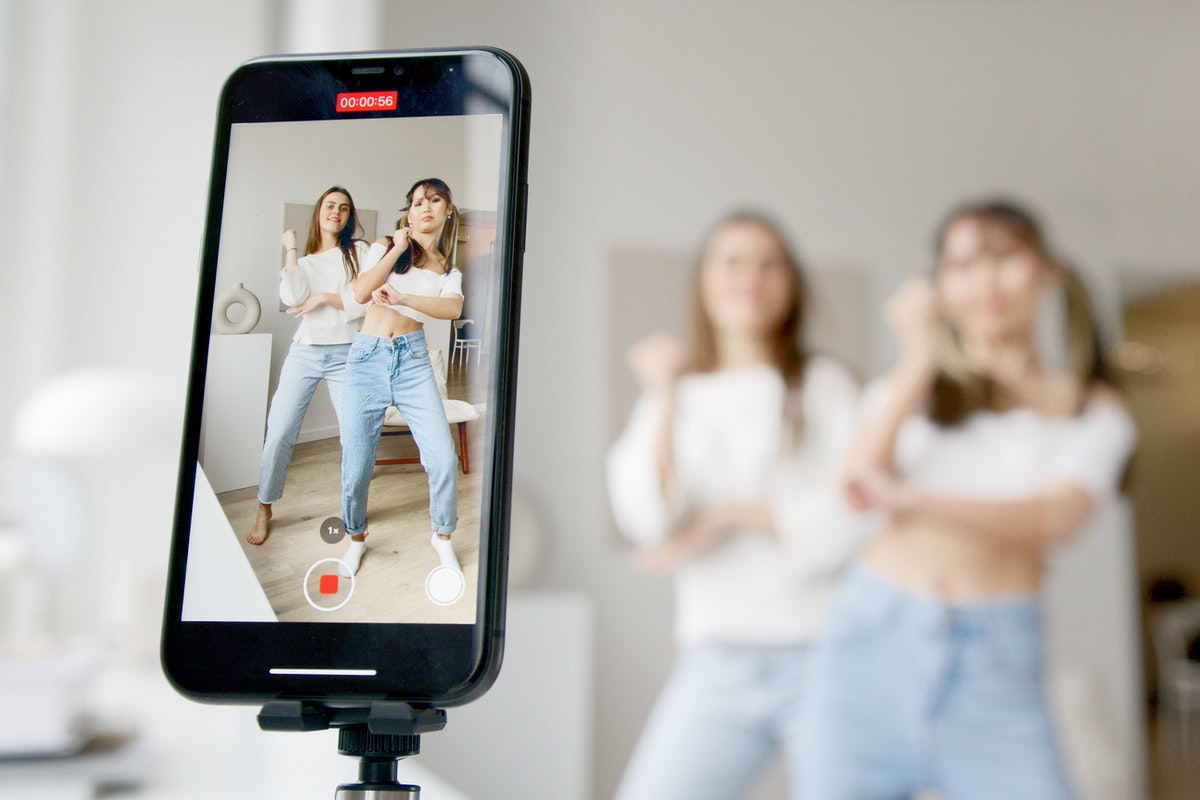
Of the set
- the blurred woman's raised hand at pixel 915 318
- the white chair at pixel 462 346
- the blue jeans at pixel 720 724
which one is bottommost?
the blue jeans at pixel 720 724

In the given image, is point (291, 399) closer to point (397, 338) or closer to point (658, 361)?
point (397, 338)

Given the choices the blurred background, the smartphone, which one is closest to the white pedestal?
the smartphone

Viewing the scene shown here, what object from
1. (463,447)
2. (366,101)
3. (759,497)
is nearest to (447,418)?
(463,447)

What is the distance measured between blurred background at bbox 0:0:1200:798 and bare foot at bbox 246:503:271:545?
17.3 inches

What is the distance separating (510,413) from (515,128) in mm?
103

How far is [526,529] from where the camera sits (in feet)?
4.01

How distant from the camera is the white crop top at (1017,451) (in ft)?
3.14

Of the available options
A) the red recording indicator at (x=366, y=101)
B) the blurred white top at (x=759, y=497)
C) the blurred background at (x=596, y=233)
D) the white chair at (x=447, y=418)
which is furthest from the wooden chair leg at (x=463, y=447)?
the blurred white top at (x=759, y=497)

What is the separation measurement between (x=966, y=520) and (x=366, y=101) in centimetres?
90

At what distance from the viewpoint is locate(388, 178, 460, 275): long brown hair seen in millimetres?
300

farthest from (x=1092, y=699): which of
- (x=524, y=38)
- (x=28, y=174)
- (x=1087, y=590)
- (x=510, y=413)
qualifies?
(x=28, y=174)

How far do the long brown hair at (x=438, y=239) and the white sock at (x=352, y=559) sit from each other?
10 cm

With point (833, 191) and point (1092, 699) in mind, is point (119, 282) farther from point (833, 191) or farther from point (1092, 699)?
point (1092, 699)

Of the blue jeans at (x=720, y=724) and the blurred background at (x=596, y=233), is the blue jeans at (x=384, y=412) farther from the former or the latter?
the blue jeans at (x=720, y=724)
